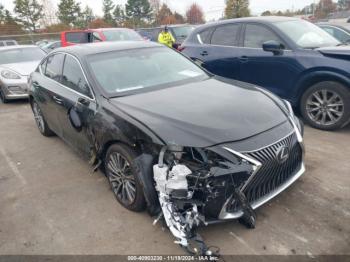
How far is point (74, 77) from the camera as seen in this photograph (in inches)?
161

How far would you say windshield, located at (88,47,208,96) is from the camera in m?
3.74

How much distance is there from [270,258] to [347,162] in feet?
6.91

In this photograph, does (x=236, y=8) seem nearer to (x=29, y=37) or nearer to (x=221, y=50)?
(x=29, y=37)

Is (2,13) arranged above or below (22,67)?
above

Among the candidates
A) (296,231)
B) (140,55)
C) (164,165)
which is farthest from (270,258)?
(140,55)

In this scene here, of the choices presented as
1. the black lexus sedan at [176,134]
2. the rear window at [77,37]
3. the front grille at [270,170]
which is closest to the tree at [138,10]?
the rear window at [77,37]

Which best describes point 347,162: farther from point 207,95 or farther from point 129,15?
point 129,15

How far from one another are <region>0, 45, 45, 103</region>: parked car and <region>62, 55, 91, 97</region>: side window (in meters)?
4.75

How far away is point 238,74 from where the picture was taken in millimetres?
6121

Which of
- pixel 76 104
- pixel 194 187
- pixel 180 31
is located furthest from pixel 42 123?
pixel 180 31

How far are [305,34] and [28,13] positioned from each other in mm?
47124

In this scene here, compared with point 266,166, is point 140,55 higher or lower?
higher

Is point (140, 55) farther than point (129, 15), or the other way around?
point (129, 15)

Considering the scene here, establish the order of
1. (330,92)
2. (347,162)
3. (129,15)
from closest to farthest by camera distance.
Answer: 1. (347,162)
2. (330,92)
3. (129,15)
